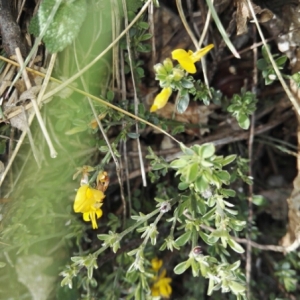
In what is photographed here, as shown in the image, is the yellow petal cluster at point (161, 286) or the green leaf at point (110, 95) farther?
the yellow petal cluster at point (161, 286)

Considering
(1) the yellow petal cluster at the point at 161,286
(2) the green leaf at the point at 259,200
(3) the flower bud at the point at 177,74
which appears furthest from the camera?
(1) the yellow petal cluster at the point at 161,286

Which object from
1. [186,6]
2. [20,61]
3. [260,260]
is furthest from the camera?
[260,260]

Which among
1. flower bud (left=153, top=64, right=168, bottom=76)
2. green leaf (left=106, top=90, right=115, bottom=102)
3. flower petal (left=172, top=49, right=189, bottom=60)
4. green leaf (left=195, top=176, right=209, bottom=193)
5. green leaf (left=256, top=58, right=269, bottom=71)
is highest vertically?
flower petal (left=172, top=49, right=189, bottom=60)

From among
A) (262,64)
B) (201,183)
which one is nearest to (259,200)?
(262,64)

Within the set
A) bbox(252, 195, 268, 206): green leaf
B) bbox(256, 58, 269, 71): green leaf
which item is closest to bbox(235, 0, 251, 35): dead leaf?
bbox(256, 58, 269, 71): green leaf

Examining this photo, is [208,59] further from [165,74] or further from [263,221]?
[263,221]

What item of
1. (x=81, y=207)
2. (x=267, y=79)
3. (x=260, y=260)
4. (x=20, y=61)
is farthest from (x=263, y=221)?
(x=20, y=61)

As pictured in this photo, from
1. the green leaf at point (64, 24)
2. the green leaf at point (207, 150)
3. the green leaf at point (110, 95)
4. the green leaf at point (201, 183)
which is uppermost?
the green leaf at point (64, 24)

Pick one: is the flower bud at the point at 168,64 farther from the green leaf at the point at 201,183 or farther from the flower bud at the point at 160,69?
the green leaf at the point at 201,183

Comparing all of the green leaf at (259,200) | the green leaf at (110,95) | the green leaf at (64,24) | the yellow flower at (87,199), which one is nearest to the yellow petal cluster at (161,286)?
the green leaf at (259,200)

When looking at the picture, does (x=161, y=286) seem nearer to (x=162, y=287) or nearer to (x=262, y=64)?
(x=162, y=287)

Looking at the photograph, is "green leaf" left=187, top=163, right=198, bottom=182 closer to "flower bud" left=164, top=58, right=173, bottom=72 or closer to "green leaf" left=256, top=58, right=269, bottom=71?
"flower bud" left=164, top=58, right=173, bottom=72
